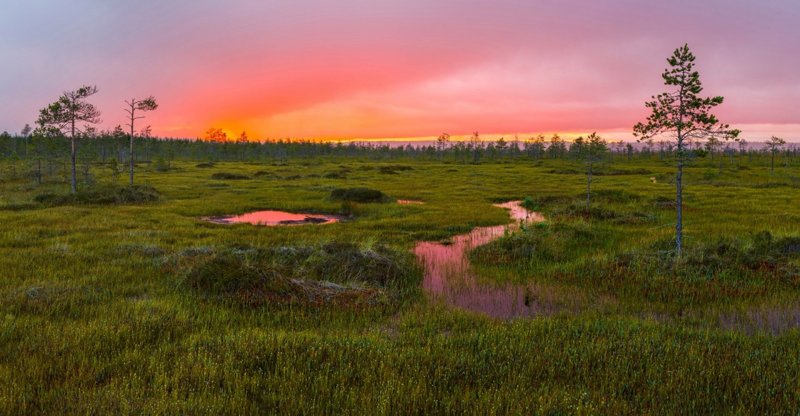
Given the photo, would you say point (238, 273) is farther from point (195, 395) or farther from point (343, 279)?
point (195, 395)

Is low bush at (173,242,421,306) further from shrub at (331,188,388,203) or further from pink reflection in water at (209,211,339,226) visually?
shrub at (331,188,388,203)

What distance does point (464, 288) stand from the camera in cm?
1268

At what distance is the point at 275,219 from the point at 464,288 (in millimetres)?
17533

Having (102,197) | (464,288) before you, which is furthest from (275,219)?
(464,288)

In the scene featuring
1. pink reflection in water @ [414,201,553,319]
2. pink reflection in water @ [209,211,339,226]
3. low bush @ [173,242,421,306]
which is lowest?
pink reflection in water @ [414,201,553,319]

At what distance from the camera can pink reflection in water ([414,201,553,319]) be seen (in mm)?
10961

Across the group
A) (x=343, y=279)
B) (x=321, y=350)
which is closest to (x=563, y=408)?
(x=321, y=350)

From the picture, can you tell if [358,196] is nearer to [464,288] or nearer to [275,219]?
[275,219]

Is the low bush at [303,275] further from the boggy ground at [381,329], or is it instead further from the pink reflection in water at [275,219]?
the pink reflection in water at [275,219]

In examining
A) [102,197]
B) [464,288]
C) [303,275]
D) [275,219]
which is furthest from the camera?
[102,197]

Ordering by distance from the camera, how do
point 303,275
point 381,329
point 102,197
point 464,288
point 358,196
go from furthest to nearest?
1. point 358,196
2. point 102,197
3. point 303,275
4. point 464,288
5. point 381,329

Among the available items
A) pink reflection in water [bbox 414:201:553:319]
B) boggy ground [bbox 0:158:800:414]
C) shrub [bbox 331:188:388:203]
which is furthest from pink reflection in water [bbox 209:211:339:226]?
pink reflection in water [bbox 414:201:553:319]

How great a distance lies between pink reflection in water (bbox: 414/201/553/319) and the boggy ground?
504 mm

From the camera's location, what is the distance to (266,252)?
15.4 m
